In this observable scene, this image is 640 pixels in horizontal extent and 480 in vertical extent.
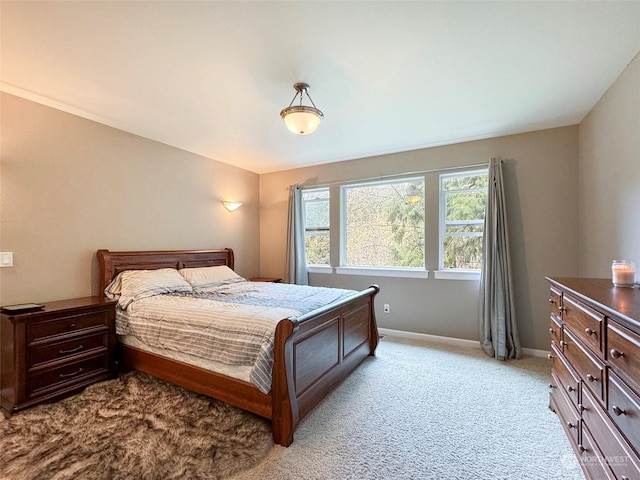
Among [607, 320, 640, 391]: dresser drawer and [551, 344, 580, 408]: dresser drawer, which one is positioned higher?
[607, 320, 640, 391]: dresser drawer

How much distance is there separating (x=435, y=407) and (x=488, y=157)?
2749 mm

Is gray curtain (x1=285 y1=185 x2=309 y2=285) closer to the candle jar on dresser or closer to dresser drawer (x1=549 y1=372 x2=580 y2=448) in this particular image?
dresser drawer (x1=549 y1=372 x2=580 y2=448)

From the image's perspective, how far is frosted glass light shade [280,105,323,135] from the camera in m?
2.18

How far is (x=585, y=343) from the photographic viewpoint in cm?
145

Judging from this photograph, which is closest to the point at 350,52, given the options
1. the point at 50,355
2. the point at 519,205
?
Result: the point at 519,205

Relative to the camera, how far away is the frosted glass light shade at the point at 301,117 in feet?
7.16

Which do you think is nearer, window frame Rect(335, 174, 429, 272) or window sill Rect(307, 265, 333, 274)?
window frame Rect(335, 174, 429, 272)

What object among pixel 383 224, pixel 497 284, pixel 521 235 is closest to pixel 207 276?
pixel 383 224

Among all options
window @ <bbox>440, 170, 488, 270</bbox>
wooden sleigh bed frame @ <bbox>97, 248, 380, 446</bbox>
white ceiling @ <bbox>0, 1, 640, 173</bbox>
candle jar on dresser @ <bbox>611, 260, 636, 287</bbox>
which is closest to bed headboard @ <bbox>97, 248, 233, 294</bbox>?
wooden sleigh bed frame @ <bbox>97, 248, 380, 446</bbox>

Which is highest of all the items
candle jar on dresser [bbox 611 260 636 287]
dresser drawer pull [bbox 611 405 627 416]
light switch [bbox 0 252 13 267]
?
light switch [bbox 0 252 13 267]

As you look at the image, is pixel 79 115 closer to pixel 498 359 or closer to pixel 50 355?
pixel 50 355

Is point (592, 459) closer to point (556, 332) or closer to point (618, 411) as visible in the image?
point (618, 411)

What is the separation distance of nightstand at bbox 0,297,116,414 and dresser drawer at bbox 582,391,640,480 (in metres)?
3.39

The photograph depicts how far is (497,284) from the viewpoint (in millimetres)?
3207
